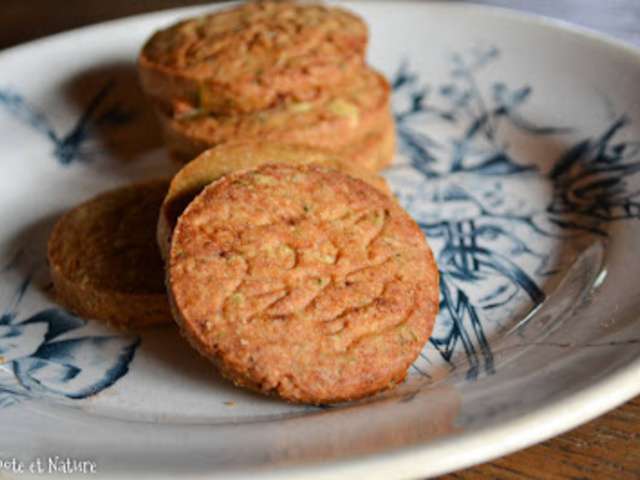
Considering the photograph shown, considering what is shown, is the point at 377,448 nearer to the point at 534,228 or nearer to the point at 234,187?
the point at 234,187

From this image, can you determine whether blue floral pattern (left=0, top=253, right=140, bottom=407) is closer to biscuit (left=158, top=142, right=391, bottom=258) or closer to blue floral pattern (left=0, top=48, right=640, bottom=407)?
blue floral pattern (left=0, top=48, right=640, bottom=407)

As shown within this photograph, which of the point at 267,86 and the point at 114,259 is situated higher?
the point at 267,86

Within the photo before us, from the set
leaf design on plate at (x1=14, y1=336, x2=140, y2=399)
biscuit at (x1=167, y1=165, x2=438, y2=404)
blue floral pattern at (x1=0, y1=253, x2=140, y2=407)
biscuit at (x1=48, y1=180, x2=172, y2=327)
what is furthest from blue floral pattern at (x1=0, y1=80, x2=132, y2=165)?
biscuit at (x1=167, y1=165, x2=438, y2=404)

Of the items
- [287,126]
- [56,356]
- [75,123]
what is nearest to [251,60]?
[287,126]

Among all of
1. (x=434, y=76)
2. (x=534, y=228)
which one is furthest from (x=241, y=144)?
(x=434, y=76)

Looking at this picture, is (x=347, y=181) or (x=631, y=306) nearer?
(x=631, y=306)

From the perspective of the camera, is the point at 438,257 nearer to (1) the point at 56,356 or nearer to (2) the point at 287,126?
(2) the point at 287,126

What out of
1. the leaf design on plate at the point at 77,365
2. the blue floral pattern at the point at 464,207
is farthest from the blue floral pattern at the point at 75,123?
the leaf design on plate at the point at 77,365
